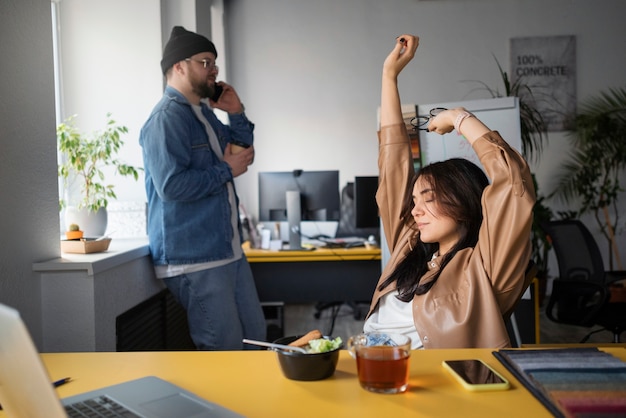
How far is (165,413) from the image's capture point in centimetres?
94

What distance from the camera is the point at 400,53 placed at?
69.9 inches

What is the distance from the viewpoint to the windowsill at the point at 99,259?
6.66 ft

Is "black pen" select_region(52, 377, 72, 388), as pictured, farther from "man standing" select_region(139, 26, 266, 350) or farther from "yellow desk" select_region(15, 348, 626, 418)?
"man standing" select_region(139, 26, 266, 350)

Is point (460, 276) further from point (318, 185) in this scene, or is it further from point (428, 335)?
point (318, 185)

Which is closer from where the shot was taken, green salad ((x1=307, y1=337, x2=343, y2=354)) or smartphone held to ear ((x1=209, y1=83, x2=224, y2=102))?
green salad ((x1=307, y1=337, x2=343, y2=354))

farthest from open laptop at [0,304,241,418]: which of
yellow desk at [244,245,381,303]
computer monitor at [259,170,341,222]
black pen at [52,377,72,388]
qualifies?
computer monitor at [259,170,341,222]

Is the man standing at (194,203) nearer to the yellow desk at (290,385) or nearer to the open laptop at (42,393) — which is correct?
the yellow desk at (290,385)

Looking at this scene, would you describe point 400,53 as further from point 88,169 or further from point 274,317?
point 274,317

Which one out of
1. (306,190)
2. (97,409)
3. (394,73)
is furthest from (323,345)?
(306,190)

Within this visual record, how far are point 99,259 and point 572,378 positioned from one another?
1727 mm

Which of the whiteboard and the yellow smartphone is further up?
the whiteboard

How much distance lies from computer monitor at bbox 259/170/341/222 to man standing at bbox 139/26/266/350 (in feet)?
3.30

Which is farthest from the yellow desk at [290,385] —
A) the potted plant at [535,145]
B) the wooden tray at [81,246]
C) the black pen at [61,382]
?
the potted plant at [535,145]

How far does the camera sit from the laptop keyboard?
931 millimetres
